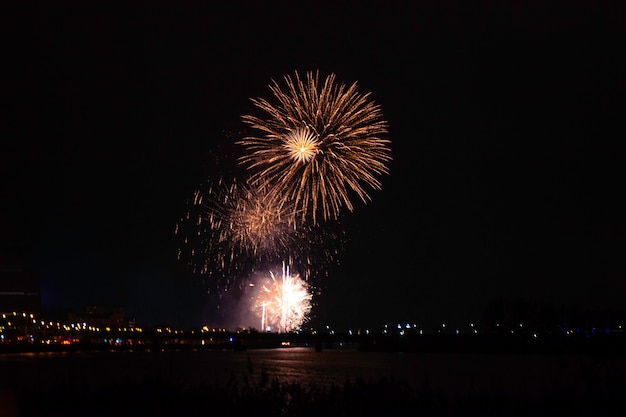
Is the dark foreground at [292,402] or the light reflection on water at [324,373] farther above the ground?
the light reflection on water at [324,373]

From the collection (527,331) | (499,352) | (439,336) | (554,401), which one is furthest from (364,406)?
(527,331)

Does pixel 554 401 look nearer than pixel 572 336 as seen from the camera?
Yes

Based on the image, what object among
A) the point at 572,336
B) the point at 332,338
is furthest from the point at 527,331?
the point at 332,338

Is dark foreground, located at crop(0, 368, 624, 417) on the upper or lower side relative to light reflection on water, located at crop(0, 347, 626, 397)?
lower

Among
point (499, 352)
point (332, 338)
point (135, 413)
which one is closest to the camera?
point (135, 413)

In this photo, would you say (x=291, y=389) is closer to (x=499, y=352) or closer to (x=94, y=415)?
(x=94, y=415)

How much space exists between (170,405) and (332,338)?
483ft

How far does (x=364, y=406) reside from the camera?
2456 cm

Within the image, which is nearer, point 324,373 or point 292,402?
point 292,402

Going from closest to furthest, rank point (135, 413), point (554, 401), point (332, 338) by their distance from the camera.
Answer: point (554, 401) → point (135, 413) → point (332, 338)

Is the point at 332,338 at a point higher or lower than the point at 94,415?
higher

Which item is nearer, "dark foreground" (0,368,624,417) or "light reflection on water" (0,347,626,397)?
"dark foreground" (0,368,624,417)

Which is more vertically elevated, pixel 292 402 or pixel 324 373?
pixel 324 373

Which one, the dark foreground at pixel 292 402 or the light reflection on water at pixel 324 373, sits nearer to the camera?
the dark foreground at pixel 292 402
